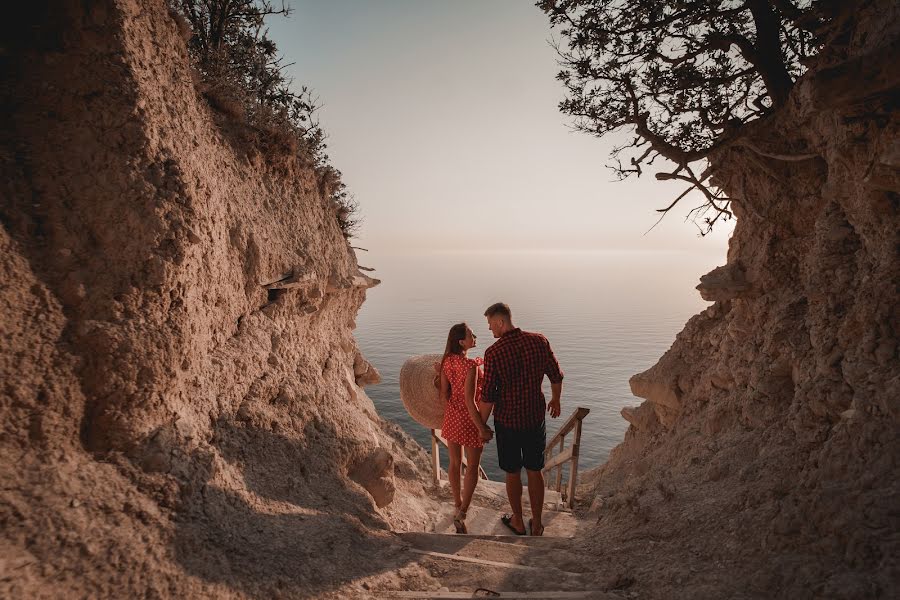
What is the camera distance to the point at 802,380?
152 inches

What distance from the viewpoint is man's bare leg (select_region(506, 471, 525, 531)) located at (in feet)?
13.7

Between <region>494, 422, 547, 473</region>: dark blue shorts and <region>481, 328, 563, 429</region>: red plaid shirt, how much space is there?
0.07 metres

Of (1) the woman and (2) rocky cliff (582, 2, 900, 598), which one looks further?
(1) the woman

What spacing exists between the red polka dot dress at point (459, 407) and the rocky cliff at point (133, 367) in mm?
1053

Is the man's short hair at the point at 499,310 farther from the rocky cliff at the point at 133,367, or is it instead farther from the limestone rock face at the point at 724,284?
the limestone rock face at the point at 724,284

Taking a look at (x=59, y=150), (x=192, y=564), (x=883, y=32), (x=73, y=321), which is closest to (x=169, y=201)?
(x=59, y=150)

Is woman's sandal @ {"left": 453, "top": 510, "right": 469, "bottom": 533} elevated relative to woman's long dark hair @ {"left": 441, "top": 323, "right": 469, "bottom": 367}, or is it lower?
lower

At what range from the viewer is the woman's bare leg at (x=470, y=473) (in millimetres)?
4324

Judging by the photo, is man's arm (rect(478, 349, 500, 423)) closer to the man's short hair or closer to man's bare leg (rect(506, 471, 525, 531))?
the man's short hair

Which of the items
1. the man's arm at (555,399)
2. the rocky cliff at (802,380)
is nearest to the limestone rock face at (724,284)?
the rocky cliff at (802,380)

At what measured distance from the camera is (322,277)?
241 inches

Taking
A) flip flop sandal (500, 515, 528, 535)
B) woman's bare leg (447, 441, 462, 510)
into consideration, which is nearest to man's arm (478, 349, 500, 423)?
woman's bare leg (447, 441, 462, 510)

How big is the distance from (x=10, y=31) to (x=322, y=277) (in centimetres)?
377

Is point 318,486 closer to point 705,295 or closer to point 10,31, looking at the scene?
point 10,31
